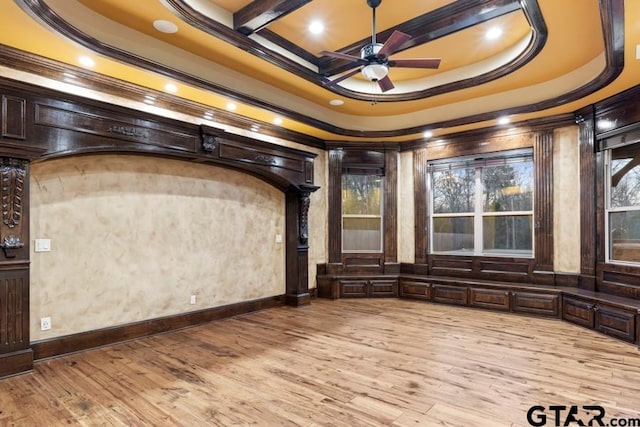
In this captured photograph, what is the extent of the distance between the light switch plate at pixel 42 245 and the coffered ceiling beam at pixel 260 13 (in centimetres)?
292

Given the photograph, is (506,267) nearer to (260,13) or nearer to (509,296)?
(509,296)

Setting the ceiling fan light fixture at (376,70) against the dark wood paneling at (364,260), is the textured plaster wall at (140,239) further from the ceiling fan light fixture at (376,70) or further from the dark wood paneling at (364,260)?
the ceiling fan light fixture at (376,70)

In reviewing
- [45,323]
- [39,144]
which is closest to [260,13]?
[39,144]

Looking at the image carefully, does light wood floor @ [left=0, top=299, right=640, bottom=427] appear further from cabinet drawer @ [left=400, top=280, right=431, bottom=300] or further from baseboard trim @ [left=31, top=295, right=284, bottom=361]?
cabinet drawer @ [left=400, top=280, right=431, bottom=300]

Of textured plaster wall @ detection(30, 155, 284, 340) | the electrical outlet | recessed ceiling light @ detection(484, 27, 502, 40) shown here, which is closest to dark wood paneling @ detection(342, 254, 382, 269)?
A: textured plaster wall @ detection(30, 155, 284, 340)

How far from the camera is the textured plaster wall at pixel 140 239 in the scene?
376 centimetres

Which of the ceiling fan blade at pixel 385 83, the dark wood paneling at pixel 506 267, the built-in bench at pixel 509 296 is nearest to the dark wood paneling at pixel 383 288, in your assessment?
the built-in bench at pixel 509 296

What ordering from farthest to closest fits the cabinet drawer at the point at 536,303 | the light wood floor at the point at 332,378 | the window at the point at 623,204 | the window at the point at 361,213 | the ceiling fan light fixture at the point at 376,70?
the window at the point at 361,213 → the cabinet drawer at the point at 536,303 → the window at the point at 623,204 → the ceiling fan light fixture at the point at 376,70 → the light wood floor at the point at 332,378

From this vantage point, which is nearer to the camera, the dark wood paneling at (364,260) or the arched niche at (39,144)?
the arched niche at (39,144)

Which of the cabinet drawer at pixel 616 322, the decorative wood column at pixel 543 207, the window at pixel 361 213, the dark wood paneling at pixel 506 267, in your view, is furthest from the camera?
the window at pixel 361 213

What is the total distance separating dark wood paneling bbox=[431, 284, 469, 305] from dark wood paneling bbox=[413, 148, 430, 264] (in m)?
0.65

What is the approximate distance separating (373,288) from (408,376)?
3577mm

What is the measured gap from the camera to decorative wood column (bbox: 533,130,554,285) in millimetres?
5684

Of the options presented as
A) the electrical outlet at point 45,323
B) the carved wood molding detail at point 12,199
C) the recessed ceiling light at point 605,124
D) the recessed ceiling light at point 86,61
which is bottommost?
the electrical outlet at point 45,323
